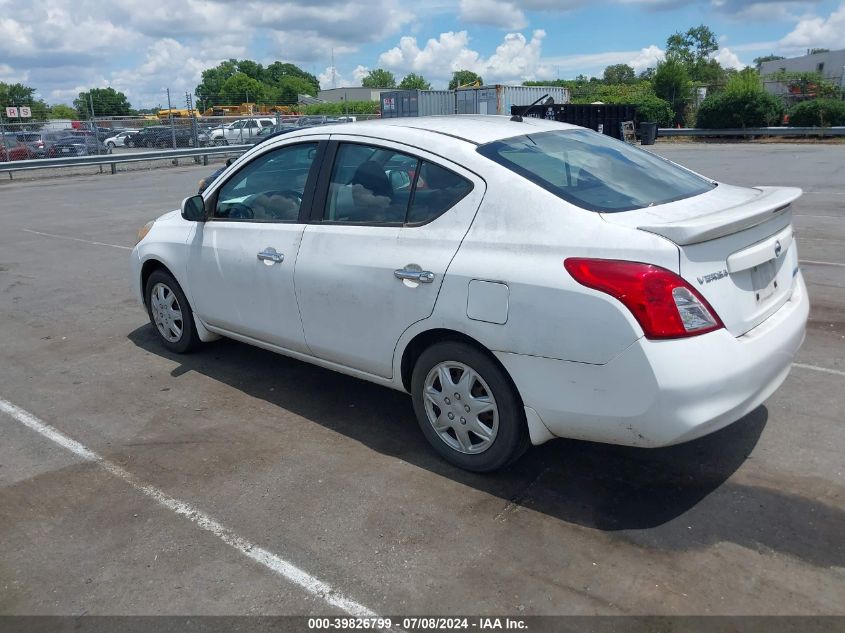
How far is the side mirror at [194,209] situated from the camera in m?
5.07

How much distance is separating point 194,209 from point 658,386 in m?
3.44

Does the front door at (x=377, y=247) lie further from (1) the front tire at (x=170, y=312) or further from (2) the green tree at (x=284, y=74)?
(2) the green tree at (x=284, y=74)

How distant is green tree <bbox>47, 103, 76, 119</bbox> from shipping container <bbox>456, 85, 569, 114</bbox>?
39190mm

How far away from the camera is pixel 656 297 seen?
3.03 m

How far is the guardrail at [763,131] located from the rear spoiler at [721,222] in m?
35.7

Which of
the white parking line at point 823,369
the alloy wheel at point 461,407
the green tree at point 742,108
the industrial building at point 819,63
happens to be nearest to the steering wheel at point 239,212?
the alloy wheel at point 461,407

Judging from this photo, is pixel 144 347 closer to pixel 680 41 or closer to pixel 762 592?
pixel 762 592

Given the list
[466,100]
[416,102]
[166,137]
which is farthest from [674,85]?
[166,137]

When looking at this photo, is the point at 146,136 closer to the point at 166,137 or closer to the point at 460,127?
the point at 166,137

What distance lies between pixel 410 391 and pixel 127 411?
6.77 feet

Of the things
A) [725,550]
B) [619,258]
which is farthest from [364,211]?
[725,550]

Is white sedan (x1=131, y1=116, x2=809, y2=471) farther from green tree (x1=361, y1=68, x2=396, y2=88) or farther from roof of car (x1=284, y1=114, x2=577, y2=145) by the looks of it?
green tree (x1=361, y1=68, x2=396, y2=88)

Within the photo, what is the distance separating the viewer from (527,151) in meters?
3.90

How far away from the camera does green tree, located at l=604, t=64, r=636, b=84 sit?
10619 cm
